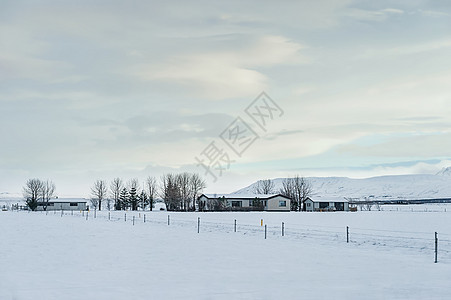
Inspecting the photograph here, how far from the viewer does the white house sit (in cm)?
12156

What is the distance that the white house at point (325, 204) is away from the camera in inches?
4786

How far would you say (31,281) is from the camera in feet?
47.1

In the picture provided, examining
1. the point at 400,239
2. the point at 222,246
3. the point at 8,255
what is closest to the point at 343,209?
the point at 400,239

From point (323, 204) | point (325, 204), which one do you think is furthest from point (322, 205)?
point (325, 204)

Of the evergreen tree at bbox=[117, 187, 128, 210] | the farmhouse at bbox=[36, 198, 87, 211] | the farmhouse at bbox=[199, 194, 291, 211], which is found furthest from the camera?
the farmhouse at bbox=[36, 198, 87, 211]

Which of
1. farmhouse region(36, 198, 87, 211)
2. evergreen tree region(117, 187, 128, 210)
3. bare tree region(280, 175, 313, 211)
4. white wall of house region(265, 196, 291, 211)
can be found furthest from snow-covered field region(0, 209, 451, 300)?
farmhouse region(36, 198, 87, 211)

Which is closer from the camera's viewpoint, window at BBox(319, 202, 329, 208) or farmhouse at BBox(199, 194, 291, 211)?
farmhouse at BBox(199, 194, 291, 211)

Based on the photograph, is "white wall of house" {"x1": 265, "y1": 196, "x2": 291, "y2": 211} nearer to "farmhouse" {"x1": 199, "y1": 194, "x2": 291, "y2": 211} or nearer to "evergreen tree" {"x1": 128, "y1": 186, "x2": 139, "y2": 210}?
"farmhouse" {"x1": 199, "y1": 194, "x2": 291, "y2": 211}

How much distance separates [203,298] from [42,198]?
505ft

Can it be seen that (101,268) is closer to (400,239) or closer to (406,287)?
(406,287)

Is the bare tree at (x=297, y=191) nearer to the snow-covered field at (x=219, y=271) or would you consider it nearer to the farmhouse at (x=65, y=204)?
the farmhouse at (x=65, y=204)

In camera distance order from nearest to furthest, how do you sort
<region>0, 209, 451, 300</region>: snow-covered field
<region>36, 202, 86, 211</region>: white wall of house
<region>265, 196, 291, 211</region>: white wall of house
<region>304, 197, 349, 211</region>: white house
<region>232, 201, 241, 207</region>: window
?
1. <region>0, 209, 451, 300</region>: snow-covered field
2. <region>265, 196, 291, 211</region>: white wall of house
3. <region>232, 201, 241, 207</region>: window
4. <region>304, 197, 349, 211</region>: white house
5. <region>36, 202, 86, 211</region>: white wall of house

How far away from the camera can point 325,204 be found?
403 ft

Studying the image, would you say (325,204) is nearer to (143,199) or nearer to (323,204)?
(323,204)
